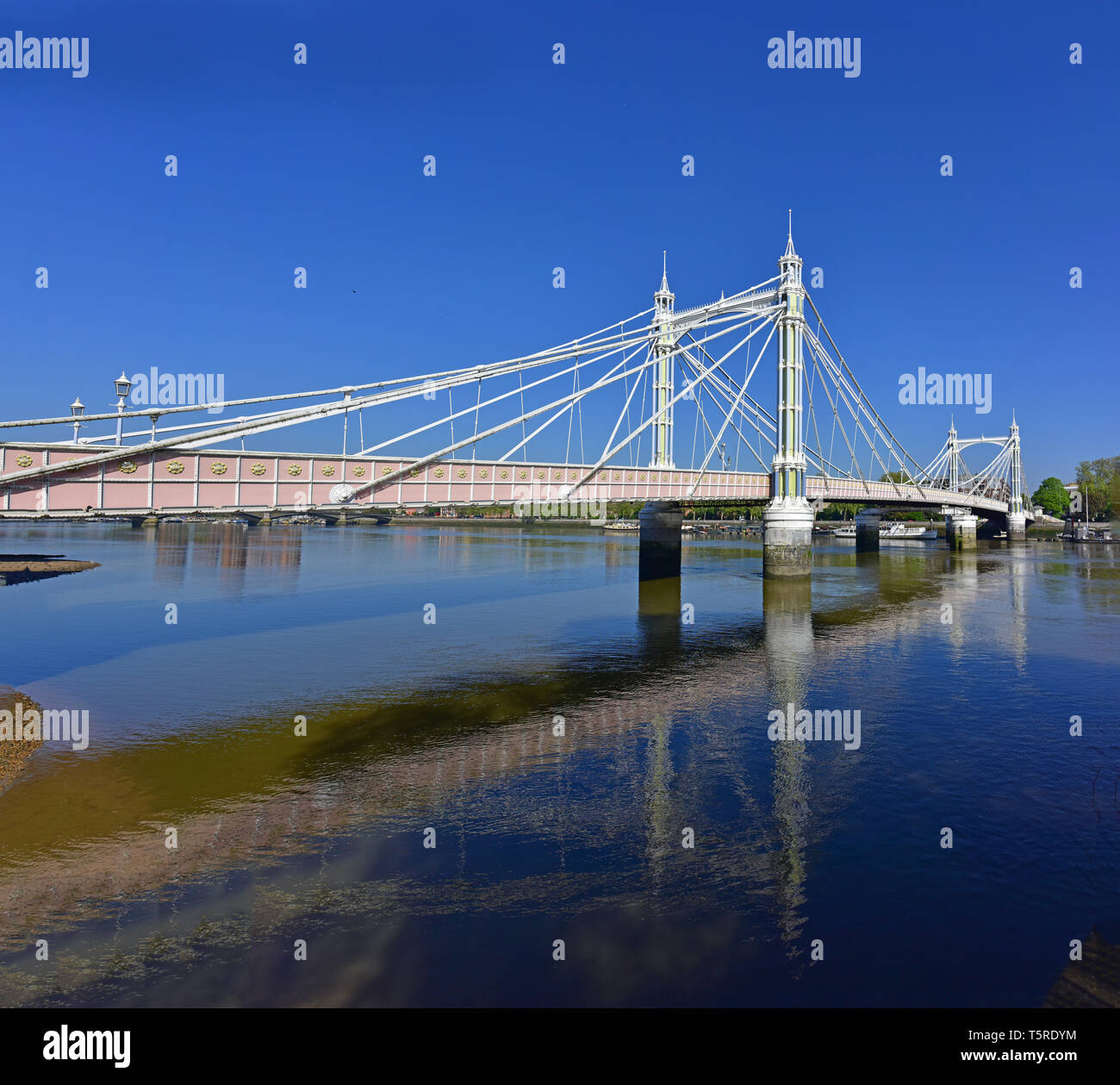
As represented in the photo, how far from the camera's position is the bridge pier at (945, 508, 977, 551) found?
93.6m

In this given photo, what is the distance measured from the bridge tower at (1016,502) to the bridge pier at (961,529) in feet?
61.9

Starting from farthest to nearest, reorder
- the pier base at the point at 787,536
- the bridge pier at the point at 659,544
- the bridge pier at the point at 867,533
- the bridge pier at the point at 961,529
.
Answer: the bridge pier at the point at 961,529 < the bridge pier at the point at 867,533 < the bridge pier at the point at 659,544 < the pier base at the point at 787,536

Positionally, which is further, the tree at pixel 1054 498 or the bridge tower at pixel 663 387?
the tree at pixel 1054 498

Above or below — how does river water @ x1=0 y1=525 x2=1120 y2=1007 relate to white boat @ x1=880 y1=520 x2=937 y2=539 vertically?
below

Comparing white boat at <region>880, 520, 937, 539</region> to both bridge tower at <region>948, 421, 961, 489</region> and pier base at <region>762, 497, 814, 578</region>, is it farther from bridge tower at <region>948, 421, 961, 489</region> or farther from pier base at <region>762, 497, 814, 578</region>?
pier base at <region>762, 497, 814, 578</region>

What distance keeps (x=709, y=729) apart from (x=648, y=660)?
8889 millimetres

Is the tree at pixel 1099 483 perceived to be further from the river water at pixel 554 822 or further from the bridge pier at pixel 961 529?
the river water at pixel 554 822

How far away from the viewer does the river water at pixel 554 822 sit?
8266 mm

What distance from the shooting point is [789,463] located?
157 ft

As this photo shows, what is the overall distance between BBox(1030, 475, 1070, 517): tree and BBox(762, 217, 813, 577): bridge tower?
132919 mm

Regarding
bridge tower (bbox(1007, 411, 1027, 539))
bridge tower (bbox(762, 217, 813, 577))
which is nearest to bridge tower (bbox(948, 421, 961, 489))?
bridge tower (bbox(1007, 411, 1027, 539))

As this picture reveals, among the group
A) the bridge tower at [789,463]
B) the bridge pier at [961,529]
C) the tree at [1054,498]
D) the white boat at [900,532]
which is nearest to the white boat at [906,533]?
the white boat at [900,532]
